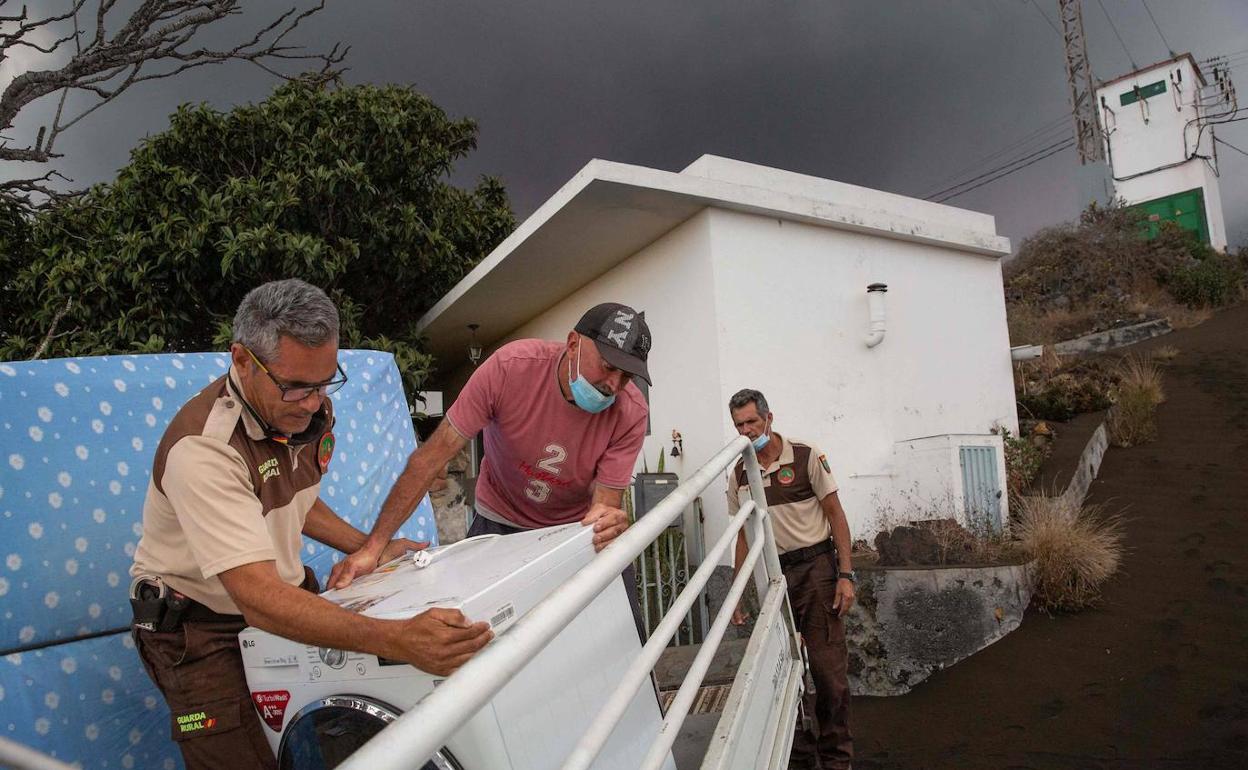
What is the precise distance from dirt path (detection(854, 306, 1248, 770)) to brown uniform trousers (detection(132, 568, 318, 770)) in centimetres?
424

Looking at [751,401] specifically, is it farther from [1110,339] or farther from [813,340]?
[1110,339]

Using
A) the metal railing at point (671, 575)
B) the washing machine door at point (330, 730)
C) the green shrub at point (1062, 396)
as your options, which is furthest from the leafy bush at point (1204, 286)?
the washing machine door at point (330, 730)

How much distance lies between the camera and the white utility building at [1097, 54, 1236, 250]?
21469 mm

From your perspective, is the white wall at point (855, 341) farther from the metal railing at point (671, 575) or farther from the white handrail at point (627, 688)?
the white handrail at point (627, 688)

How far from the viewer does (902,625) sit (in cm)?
598

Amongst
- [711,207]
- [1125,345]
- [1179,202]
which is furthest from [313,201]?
[1179,202]

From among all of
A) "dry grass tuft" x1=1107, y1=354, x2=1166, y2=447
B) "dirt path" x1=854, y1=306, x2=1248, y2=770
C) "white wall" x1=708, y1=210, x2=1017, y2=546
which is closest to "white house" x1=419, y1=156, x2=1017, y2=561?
"white wall" x1=708, y1=210, x2=1017, y2=546

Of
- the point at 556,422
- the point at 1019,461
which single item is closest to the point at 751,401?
the point at 556,422

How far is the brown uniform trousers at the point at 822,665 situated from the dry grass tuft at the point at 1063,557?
3.45 m

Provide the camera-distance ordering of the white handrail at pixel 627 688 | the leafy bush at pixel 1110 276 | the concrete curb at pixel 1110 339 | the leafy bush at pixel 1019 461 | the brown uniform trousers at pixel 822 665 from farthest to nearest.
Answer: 1. the leafy bush at pixel 1110 276
2. the concrete curb at pixel 1110 339
3. the leafy bush at pixel 1019 461
4. the brown uniform trousers at pixel 822 665
5. the white handrail at pixel 627 688

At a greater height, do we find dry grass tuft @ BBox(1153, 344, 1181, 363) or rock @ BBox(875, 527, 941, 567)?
dry grass tuft @ BBox(1153, 344, 1181, 363)

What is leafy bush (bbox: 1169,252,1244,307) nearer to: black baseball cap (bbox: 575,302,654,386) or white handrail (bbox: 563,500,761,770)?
black baseball cap (bbox: 575,302,654,386)

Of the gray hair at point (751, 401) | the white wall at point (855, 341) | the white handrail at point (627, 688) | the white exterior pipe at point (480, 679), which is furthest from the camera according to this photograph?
the white wall at point (855, 341)

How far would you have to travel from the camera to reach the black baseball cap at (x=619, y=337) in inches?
98.9
